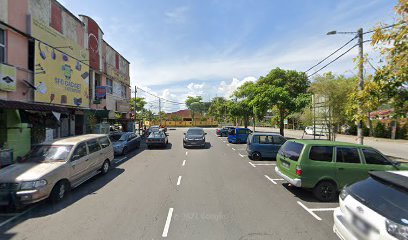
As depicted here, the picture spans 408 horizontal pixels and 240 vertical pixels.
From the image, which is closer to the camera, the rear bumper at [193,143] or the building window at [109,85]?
the rear bumper at [193,143]

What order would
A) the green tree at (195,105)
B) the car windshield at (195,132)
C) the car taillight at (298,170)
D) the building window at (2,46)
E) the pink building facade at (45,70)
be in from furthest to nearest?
the green tree at (195,105) → the car windshield at (195,132) → the pink building facade at (45,70) → the building window at (2,46) → the car taillight at (298,170)

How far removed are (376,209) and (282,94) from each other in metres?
18.2

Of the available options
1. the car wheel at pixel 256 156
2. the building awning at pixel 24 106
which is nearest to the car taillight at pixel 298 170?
the car wheel at pixel 256 156

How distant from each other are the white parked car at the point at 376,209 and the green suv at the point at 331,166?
8.06 feet

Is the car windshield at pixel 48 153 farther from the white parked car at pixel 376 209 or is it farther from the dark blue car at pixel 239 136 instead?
the dark blue car at pixel 239 136

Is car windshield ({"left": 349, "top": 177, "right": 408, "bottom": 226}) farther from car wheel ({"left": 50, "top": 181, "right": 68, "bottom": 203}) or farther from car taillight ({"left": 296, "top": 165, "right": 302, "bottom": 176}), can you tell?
car wheel ({"left": 50, "top": 181, "right": 68, "bottom": 203})

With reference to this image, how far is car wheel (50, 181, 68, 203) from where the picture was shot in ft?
19.3

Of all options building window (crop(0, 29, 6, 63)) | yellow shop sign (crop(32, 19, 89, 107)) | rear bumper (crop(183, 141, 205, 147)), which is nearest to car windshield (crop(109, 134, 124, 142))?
yellow shop sign (crop(32, 19, 89, 107))

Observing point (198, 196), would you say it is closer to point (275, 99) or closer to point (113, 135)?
point (113, 135)

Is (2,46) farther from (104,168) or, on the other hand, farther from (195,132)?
(195,132)

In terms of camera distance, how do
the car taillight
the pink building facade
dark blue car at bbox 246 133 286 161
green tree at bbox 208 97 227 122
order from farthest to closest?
green tree at bbox 208 97 227 122 → dark blue car at bbox 246 133 286 161 → the pink building facade → the car taillight

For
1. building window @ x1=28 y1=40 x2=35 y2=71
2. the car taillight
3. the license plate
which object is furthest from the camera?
building window @ x1=28 y1=40 x2=35 y2=71

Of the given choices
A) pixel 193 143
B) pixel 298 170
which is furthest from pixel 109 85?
pixel 298 170

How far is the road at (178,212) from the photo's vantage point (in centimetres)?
441
